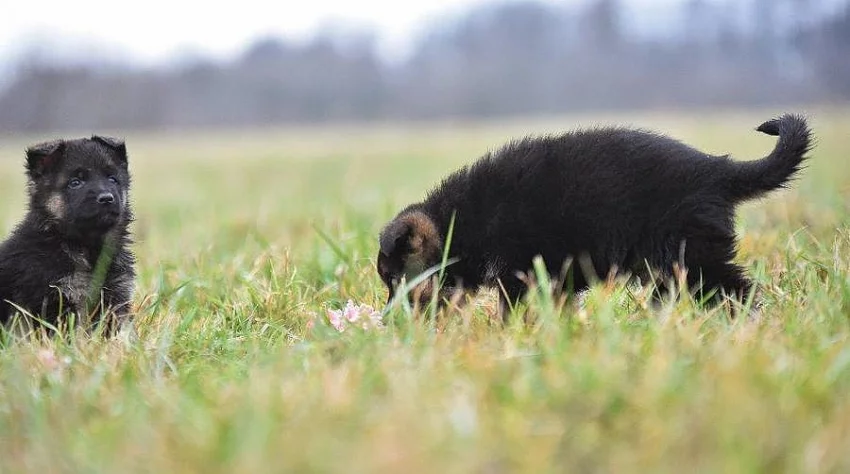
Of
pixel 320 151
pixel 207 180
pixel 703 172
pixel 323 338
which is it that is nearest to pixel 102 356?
pixel 323 338

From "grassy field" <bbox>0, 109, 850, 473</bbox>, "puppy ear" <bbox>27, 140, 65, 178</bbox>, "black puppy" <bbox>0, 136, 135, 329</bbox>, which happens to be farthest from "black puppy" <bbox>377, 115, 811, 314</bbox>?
"puppy ear" <bbox>27, 140, 65, 178</bbox>

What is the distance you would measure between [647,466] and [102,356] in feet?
6.81

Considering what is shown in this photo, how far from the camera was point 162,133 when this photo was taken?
39.3 m

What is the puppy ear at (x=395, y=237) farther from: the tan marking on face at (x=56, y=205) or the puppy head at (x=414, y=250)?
the tan marking on face at (x=56, y=205)

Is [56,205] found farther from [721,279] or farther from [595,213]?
[721,279]

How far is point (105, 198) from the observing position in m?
4.37

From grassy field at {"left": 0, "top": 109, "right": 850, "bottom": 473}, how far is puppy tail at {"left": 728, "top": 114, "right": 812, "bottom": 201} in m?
0.42

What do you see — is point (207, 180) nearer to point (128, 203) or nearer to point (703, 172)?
point (128, 203)

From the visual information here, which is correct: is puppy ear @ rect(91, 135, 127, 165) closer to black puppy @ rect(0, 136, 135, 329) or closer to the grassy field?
black puppy @ rect(0, 136, 135, 329)

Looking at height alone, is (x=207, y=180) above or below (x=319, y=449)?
below

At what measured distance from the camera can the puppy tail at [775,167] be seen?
3.93 metres

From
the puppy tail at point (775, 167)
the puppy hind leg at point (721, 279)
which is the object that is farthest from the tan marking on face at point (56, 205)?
the puppy tail at point (775, 167)

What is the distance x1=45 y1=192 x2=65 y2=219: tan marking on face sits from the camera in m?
4.43

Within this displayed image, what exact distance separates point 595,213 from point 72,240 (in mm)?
2584
